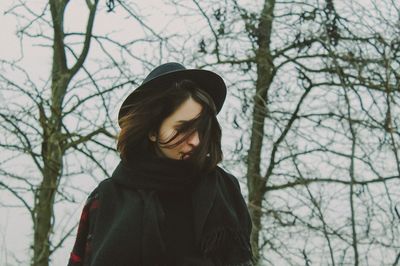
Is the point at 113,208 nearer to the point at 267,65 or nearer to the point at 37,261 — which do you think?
the point at 37,261

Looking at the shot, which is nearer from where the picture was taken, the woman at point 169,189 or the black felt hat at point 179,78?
the woman at point 169,189

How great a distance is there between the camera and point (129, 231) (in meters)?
1.92

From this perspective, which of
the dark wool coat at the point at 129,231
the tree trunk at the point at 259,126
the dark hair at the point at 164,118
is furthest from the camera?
the tree trunk at the point at 259,126

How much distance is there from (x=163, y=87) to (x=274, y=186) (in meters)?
4.47

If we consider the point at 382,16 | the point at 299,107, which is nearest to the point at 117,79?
the point at 299,107

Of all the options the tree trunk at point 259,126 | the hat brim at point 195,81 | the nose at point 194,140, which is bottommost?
the nose at point 194,140

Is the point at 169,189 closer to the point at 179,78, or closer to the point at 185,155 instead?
the point at 185,155

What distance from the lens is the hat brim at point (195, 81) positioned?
2047mm

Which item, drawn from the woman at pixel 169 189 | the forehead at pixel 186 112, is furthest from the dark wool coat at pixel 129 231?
the forehead at pixel 186 112

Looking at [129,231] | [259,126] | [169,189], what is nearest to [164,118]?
[169,189]

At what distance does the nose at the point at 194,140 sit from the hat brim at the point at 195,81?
0.16 meters

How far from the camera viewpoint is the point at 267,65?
628 cm

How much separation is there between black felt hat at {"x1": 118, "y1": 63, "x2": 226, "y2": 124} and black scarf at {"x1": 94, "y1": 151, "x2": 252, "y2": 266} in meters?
0.19

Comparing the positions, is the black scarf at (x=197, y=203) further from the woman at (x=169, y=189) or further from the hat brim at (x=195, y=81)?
the hat brim at (x=195, y=81)
